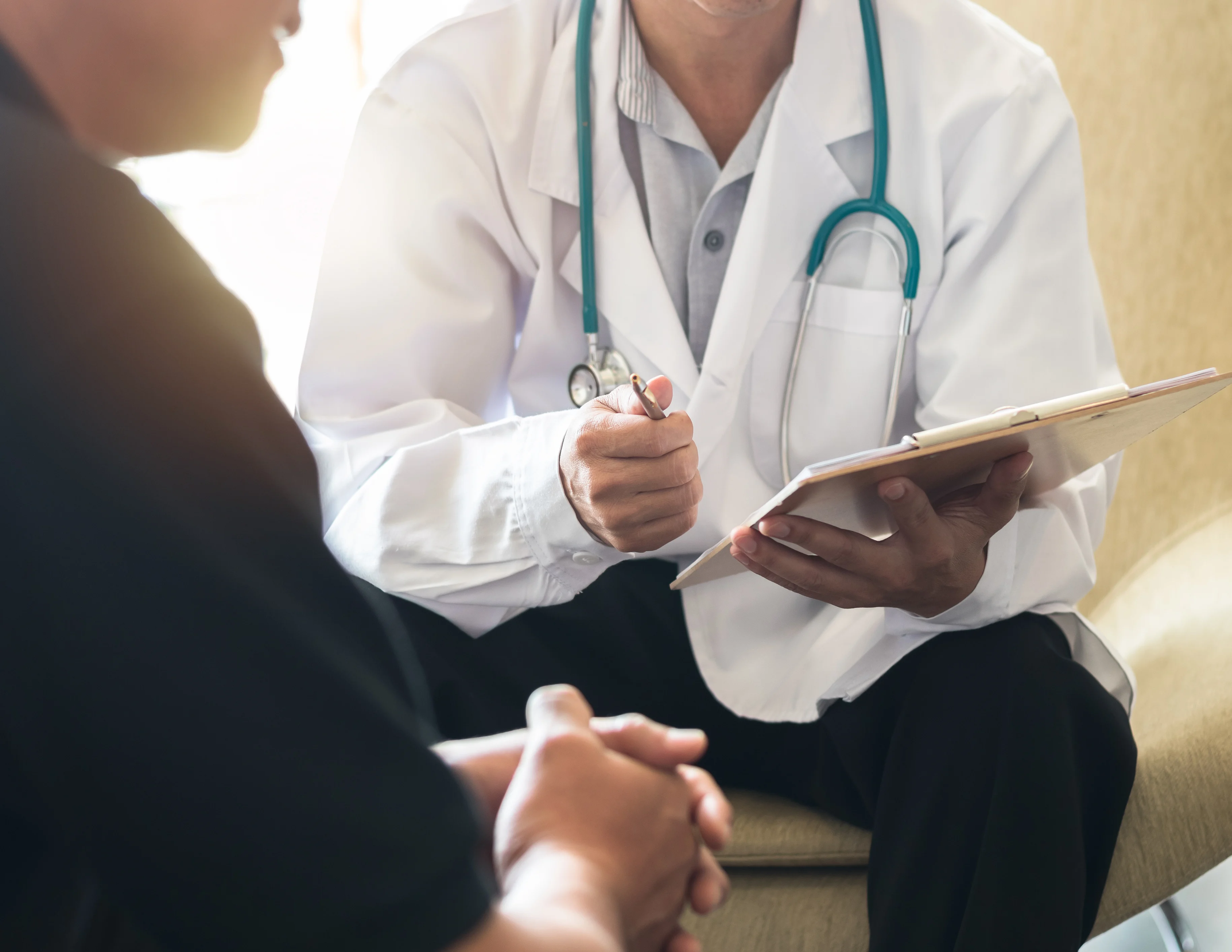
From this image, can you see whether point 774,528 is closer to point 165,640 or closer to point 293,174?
point 165,640

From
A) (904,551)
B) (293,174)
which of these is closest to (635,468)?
(904,551)

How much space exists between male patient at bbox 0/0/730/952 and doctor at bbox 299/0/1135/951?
1.40 feet

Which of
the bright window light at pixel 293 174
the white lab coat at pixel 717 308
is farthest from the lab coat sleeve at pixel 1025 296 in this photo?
the bright window light at pixel 293 174

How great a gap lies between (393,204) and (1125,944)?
3.46 ft

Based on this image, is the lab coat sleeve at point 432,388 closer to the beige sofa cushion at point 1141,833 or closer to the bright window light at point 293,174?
the beige sofa cushion at point 1141,833

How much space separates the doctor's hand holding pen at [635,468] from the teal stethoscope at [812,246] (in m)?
0.17

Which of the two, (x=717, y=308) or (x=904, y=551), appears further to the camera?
(x=717, y=308)

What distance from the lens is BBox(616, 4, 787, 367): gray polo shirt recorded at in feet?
3.35

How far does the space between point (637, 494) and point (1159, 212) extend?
2.74ft

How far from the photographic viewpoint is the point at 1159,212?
121cm

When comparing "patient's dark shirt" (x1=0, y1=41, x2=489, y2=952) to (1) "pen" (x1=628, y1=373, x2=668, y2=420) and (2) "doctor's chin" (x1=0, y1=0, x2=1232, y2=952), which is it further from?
(1) "pen" (x1=628, y1=373, x2=668, y2=420)

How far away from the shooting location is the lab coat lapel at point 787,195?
95cm

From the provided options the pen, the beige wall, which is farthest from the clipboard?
the beige wall

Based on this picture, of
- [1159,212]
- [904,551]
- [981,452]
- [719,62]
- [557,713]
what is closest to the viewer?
[557,713]
